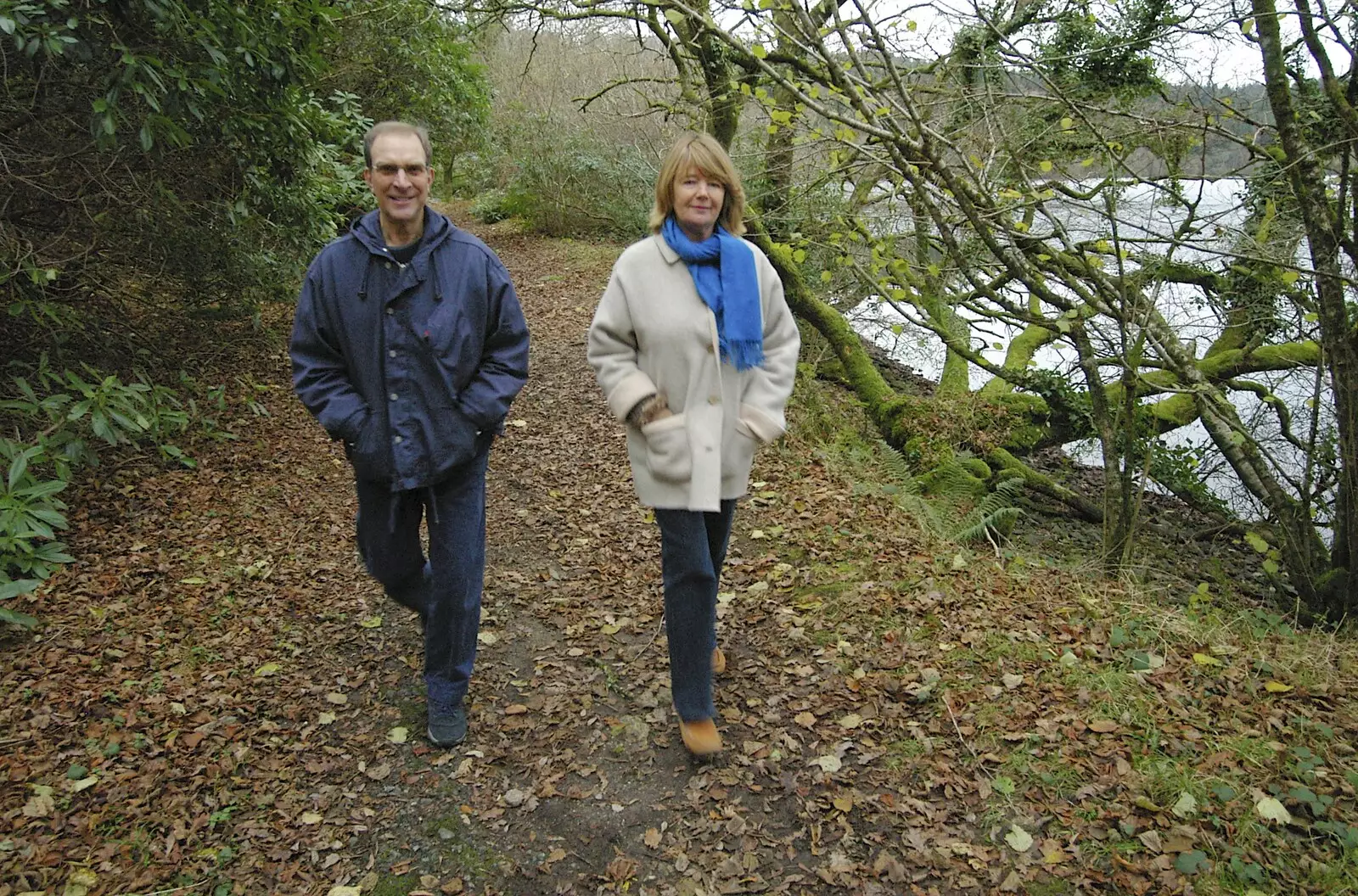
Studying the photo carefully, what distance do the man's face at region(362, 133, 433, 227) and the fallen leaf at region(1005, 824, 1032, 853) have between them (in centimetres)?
297

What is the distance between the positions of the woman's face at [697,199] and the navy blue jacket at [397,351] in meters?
0.68

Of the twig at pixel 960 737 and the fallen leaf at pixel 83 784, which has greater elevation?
the twig at pixel 960 737

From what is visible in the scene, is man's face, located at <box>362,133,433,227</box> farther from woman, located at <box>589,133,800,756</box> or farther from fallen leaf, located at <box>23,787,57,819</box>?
fallen leaf, located at <box>23,787,57,819</box>

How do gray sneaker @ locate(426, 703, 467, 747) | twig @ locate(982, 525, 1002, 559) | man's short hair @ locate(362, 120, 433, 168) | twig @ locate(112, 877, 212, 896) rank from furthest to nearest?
twig @ locate(982, 525, 1002, 559) → gray sneaker @ locate(426, 703, 467, 747) → man's short hair @ locate(362, 120, 433, 168) → twig @ locate(112, 877, 212, 896)

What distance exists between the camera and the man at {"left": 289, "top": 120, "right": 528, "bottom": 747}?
312cm

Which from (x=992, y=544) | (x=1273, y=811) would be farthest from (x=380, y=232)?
(x=992, y=544)

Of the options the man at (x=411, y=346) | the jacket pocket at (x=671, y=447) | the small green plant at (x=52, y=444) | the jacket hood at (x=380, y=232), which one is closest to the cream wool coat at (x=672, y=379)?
the jacket pocket at (x=671, y=447)

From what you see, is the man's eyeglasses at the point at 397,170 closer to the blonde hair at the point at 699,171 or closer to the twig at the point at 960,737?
the blonde hair at the point at 699,171

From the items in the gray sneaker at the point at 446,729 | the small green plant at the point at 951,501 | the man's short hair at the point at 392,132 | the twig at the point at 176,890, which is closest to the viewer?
the twig at the point at 176,890

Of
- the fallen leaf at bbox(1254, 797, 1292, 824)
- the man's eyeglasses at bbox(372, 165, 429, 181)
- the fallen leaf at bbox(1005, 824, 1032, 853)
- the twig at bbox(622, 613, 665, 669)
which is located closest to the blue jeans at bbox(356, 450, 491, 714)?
the twig at bbox(622, 613, 665, 669)

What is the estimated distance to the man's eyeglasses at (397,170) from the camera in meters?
3.04

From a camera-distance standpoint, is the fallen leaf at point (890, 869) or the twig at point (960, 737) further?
the twig at point (960, 737)

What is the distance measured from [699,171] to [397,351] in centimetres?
123

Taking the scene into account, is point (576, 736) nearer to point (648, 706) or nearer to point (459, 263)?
point (648, 706)
